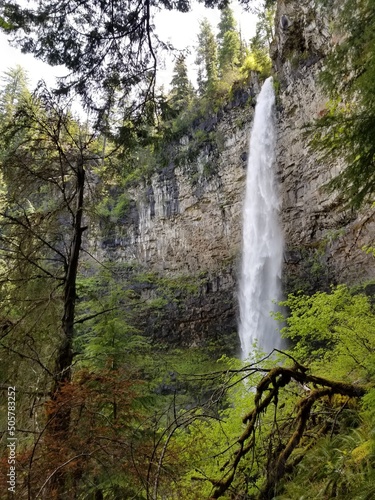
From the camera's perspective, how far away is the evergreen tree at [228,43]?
30578 millimetres

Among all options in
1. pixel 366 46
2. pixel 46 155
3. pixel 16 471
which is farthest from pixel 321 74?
pixel 16 471

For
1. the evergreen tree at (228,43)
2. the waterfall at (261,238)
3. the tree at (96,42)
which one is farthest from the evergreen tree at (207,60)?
the tree at (96,42)

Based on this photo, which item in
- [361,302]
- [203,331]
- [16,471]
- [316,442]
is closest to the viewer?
[16,471]

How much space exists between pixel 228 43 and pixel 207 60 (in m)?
2.42

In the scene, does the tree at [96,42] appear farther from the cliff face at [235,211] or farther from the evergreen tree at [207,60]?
the evergreen tree at [207,60]

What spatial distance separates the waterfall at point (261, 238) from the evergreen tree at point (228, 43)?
8049 mm

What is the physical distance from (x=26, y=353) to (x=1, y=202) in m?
2.15

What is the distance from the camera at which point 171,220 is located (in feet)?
93.2

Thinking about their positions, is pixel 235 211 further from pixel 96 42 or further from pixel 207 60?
pixel 96 42

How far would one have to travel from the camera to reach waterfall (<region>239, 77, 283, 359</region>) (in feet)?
68.9

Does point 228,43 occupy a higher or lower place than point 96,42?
higher

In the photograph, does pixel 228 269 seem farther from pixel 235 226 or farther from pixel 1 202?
pixel 1 202

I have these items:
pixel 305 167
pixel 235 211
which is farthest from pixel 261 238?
pixel 305 167

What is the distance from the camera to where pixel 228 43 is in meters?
32.1
